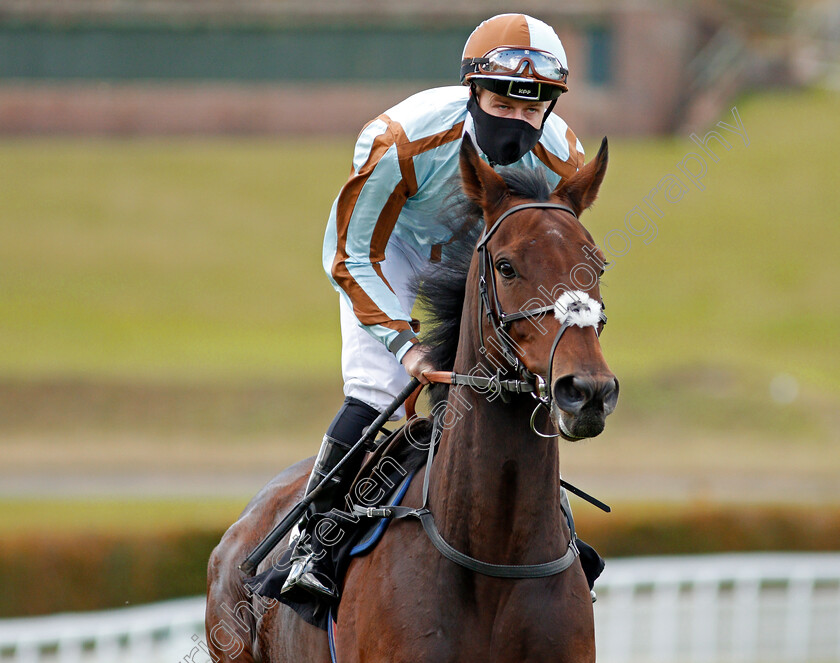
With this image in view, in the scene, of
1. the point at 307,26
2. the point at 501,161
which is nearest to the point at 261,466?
the point at 501,161

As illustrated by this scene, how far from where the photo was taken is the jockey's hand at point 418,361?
3320mm

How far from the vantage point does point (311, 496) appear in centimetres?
373

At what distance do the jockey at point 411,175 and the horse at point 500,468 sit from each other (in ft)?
0.75

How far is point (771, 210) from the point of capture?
1206 inches

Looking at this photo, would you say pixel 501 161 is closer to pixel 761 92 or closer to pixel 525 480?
pixel 525 480

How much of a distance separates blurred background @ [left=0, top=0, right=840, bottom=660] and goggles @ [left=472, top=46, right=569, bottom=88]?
14233 millimetres

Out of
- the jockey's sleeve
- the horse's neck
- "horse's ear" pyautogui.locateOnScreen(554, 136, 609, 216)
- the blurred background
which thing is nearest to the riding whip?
the jockey's sleeve

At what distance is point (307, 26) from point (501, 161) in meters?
28.1

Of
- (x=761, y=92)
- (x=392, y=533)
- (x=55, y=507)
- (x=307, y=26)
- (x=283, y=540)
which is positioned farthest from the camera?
(x=761, y=92)

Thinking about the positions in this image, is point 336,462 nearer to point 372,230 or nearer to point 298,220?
point 372,230

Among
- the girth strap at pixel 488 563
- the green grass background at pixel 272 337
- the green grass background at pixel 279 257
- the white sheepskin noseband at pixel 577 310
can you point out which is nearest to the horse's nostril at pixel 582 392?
the white sheepskin noseband at pixel 577 310

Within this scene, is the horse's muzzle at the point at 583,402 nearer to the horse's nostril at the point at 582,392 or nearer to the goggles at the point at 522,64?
the horse's nostril at the point at 582,392

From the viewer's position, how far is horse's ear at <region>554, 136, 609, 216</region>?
10.1 feet

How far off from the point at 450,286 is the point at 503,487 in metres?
0.63
